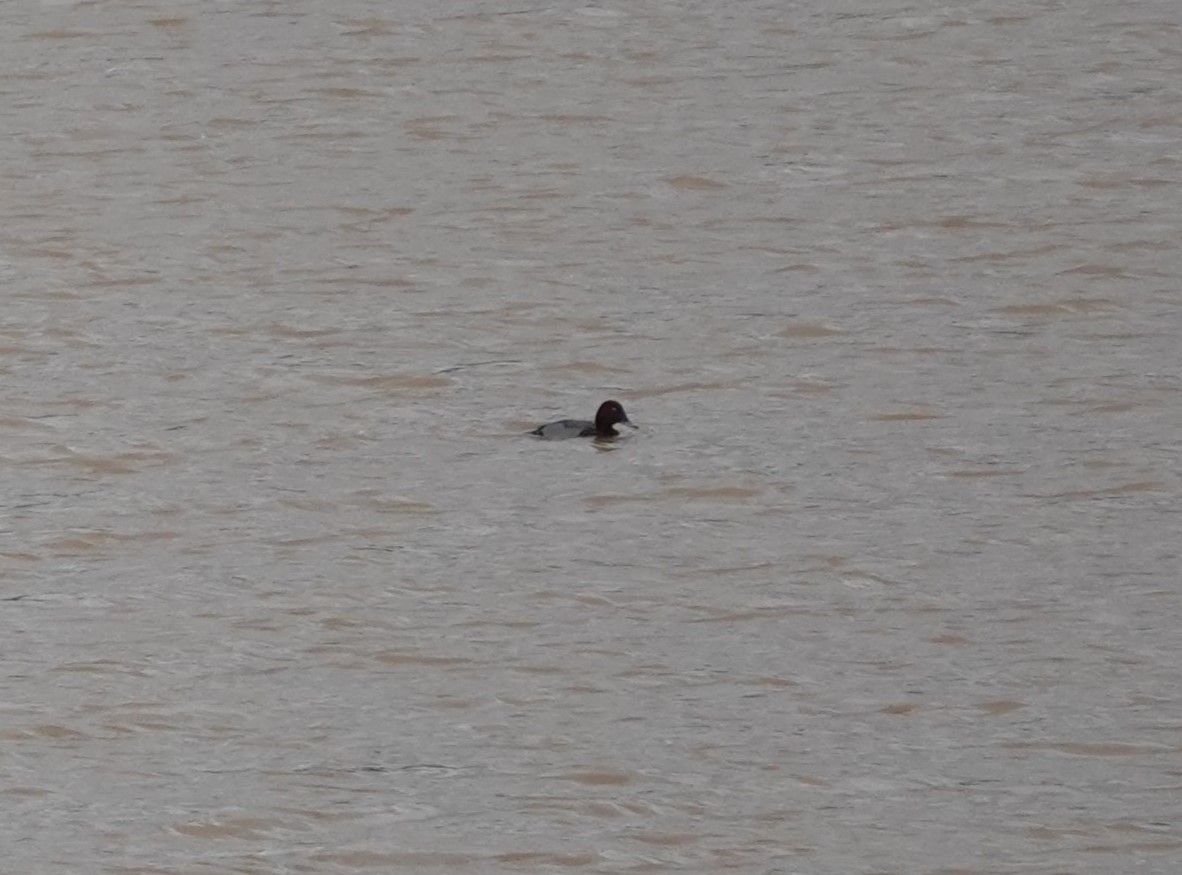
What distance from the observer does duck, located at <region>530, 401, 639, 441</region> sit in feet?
35.3

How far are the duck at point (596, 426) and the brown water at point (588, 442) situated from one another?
0.43ft

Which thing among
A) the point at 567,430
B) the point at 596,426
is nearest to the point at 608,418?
the point at 596,426

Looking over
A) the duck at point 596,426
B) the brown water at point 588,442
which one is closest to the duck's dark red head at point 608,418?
the duck at point 596,426

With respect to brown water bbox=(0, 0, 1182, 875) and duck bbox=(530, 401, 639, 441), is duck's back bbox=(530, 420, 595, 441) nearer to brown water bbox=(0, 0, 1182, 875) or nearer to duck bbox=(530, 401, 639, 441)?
duck bbox=(530, 401, 639, 441)

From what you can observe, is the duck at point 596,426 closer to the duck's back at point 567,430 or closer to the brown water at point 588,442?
the duck's back at point 567,430

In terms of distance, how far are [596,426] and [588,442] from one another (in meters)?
0.07

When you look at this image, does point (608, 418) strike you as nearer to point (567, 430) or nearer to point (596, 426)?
point (596, 426)

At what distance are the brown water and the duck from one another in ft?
0.43

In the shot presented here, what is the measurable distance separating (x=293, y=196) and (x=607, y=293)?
7.97 feet

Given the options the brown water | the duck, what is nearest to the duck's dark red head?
the duck

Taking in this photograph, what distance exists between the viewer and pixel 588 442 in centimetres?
1079

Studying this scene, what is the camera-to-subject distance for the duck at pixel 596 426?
10.8 meters

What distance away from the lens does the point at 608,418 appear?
1077 centimetres

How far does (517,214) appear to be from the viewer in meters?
14.1
